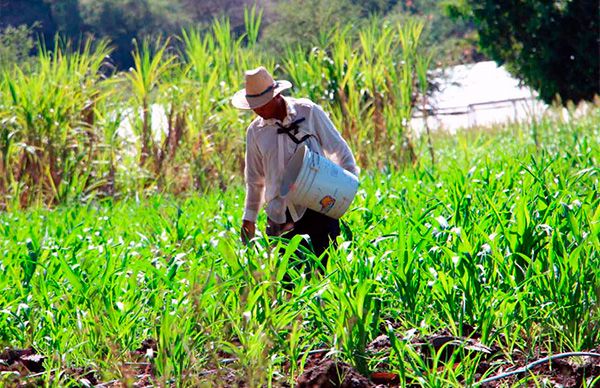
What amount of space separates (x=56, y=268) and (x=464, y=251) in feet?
7.26

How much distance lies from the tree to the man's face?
18.4 metres

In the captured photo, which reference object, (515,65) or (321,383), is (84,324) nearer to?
(321,383)

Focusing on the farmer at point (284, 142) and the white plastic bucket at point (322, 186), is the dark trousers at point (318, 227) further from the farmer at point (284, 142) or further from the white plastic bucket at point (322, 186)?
the white plastic bucket at point (322, 186)

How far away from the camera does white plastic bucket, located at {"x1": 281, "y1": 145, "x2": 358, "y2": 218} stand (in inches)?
183

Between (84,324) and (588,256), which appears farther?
(84,324)

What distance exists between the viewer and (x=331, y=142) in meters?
5.04

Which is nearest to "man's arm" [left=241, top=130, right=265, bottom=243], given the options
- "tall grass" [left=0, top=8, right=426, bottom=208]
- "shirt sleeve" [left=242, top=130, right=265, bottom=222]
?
"shirt sleeve" [left=242, top=130, right=265, bottom=222]

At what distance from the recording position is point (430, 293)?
3.56 metres

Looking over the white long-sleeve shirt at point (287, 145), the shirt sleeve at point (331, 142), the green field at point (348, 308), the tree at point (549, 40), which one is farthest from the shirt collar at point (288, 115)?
the tree at point (549, 40)

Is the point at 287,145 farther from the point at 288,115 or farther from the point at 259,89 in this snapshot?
the point at 259,89

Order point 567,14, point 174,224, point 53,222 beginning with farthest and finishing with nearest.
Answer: point 567,14 → point 53,222 → point 174,224

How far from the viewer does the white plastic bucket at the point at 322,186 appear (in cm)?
464

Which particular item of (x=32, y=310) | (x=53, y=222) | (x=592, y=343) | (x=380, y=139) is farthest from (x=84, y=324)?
(x=380, y=139)

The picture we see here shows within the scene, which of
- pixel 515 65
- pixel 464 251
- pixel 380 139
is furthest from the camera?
pixel 515 65
